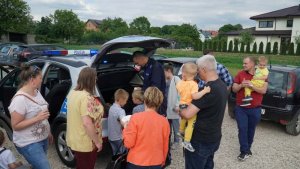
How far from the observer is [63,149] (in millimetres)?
4672

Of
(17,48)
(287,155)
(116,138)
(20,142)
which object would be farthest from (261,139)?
(17,48)

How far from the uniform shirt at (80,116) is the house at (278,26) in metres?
47.4

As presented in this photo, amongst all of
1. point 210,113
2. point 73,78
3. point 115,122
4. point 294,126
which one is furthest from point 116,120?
point 294,126

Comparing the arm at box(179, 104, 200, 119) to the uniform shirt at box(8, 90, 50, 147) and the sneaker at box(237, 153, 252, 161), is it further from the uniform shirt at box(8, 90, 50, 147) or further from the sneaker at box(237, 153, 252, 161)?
the sneaker at box(237, 153, 252, 161)

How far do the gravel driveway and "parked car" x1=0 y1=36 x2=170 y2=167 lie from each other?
630 millimetres

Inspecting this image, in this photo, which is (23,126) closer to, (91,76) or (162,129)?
(91,76)

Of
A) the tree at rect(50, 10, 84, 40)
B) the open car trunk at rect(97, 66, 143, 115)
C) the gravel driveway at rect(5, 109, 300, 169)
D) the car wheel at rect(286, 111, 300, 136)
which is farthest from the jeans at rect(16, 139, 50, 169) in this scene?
the tree at rect(50, 10, 84, 40)

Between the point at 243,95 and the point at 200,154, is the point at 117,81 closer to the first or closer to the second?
the point at 243,95

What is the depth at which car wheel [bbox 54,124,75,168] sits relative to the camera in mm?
4517

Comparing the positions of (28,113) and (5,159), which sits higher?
(28,113)

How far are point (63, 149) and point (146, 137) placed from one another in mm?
2342

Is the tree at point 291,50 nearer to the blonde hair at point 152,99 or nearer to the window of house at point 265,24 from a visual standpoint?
the window of house at point 265,24

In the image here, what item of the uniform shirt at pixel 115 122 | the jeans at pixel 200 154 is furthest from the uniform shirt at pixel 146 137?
the uniform shirt at pixel 115 122

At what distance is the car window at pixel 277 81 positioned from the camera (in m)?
6.65
